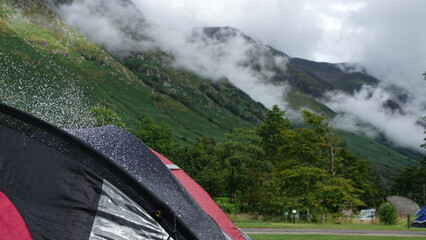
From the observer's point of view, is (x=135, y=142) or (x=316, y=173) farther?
(x=316, y=173)

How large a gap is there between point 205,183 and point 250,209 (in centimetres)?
1438

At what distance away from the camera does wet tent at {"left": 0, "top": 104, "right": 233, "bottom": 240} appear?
3240mm

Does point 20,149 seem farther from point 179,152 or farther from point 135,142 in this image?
point 179,152

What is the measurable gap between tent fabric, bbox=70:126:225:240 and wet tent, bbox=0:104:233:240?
167mm

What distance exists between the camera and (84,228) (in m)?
3.30

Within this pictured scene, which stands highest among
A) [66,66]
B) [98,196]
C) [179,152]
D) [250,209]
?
[66,66]

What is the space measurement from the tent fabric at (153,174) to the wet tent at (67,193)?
167 mm

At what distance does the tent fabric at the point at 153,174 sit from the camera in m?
3.83

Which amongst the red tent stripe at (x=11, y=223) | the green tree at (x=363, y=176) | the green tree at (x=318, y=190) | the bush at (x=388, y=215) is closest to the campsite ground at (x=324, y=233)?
the bush at (x=388, y=215)

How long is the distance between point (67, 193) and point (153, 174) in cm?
99

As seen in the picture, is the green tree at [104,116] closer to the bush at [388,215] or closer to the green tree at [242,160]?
the green tree at [242,160]

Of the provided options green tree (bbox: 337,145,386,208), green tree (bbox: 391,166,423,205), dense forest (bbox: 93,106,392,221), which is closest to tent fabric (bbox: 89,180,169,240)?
dense forest (bbox: 93,106,392,221)

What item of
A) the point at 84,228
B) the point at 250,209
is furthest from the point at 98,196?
the point at 250,209

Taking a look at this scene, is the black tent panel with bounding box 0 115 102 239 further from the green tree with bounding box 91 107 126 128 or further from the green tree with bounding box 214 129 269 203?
the green tree with bounding box 214 129 269 203
